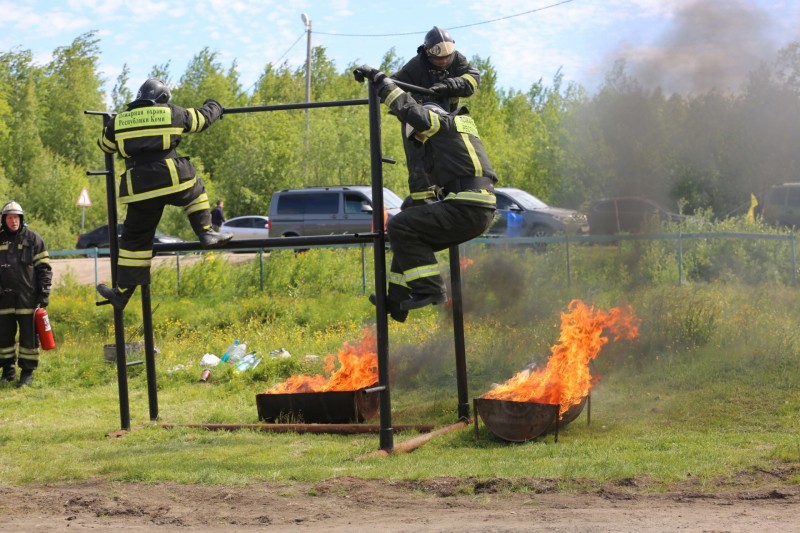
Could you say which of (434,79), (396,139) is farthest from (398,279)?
(396,139)

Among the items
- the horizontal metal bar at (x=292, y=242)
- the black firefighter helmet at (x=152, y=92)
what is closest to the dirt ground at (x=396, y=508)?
the horizontal metal bar at (x=292, y=242)

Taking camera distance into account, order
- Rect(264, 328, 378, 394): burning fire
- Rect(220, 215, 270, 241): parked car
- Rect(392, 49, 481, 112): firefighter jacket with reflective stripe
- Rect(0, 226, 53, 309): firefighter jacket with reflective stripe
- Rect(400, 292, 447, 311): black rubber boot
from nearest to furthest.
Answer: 1. Rect(400, 292, 447, 311): black rubber boot
2. Rect(392, 49, 481, 112): firefighter jacket with reflective stripe
3. Rect(264, 328, 378, 394): burning fire
4. Rect(0, 226, 53, 309): firefighter jacket with reflective stripe
5. Rect(220, 215, 270, 241): parked car

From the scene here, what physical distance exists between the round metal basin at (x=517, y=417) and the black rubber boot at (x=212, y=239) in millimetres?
2402

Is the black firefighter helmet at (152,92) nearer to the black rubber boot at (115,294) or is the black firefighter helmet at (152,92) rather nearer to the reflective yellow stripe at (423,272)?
the black rubber boot at (115,294)

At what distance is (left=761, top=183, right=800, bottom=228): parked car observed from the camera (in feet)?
60.1

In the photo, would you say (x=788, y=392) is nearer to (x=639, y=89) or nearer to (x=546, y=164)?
(x=639, y=89)

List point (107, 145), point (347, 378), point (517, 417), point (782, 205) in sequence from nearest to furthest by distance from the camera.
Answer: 1. point (517, 417)
2. point (107, 145)
3. point (347, 378)
4. point (782, 205)

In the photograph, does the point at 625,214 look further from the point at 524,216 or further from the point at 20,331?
the point at 524,216

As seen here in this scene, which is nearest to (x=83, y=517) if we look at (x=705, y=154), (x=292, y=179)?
(x=705, y=154)

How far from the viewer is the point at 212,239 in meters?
7.76

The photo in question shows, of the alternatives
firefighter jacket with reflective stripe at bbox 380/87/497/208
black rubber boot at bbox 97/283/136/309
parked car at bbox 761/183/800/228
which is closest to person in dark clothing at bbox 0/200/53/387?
black rubber boot at bbox 97/283/136/309

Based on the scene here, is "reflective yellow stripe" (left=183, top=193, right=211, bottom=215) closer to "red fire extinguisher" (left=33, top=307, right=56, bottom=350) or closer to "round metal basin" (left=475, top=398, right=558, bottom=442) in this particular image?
"round metal basin" (left=475, top=398, right=558, bottom=442)

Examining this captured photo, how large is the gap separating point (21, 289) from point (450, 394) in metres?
5.69

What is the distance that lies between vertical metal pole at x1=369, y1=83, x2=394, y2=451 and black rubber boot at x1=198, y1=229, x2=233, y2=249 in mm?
1239
